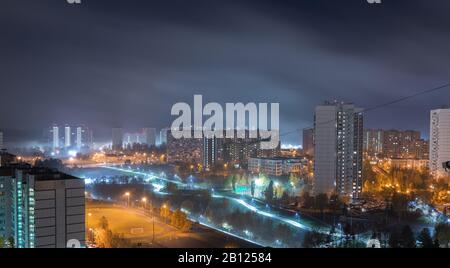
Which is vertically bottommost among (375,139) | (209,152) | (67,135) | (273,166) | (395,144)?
(273,166)

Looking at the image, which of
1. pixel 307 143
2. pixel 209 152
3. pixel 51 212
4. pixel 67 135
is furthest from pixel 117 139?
pixel 51 212

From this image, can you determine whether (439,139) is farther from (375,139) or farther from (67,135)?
(67,135)

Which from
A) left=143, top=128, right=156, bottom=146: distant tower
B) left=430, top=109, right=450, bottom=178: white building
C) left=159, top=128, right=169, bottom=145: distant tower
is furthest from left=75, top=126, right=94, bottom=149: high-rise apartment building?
left=430, top=109, right=450, bottom=178: white building

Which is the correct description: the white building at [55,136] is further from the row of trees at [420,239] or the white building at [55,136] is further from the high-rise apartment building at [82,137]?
the row of trees at [420,239]

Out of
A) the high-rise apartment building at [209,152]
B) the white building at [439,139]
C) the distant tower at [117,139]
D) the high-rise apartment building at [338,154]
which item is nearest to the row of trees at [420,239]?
the high-rise apartment building at [338,154]

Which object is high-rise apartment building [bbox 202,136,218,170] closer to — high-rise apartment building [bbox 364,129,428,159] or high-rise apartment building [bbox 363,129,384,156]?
high-rise apartment building [bbox 364,129,428,159]
